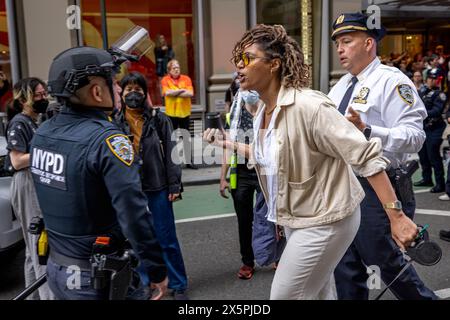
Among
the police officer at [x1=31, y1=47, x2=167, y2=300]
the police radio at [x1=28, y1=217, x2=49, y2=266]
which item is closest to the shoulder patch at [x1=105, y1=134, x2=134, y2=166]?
the police officer at [x1=31, y1=47, x2=167, y2=300]

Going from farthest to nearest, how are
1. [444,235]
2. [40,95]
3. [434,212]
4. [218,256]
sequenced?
1. [434,212]
2. [444,235]
3. [218,256]
4. [40,95]

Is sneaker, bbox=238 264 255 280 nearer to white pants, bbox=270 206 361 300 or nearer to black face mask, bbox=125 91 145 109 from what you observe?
black face mask, bbox=125 91 145 109

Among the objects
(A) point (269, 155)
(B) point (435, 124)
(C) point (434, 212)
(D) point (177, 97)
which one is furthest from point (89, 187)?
(D) point (177, 97)

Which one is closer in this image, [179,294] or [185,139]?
[179,294]

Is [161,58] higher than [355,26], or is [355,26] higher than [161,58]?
[355,26]

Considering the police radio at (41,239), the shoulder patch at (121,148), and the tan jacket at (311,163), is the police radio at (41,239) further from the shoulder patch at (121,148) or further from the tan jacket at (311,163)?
the tan jacket at (311,163)

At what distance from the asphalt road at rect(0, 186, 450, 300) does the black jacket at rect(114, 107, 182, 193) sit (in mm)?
943

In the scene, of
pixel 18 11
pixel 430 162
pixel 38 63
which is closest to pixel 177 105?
pixel 38 63

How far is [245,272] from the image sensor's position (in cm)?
438

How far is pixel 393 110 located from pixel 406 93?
13cm

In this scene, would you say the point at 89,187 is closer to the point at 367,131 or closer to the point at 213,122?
the point at 213,122

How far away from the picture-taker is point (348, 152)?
222cm

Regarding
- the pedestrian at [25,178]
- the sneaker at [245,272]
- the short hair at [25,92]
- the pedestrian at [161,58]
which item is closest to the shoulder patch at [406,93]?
the sneaker at [245,272]

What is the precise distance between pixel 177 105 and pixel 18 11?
3.76 meters
